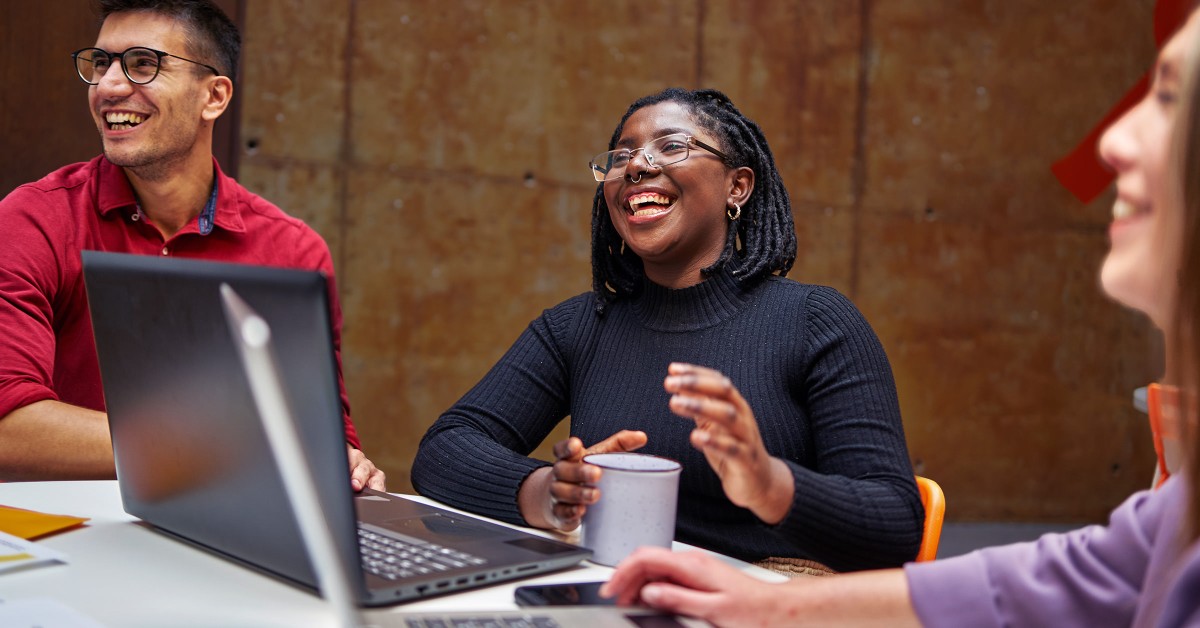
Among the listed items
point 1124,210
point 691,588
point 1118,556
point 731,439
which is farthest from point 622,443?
point 1124,210

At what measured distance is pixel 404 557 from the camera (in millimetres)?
1012

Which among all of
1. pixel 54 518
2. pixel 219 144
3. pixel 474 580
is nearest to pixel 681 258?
pixel 474 580

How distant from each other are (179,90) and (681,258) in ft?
4.09

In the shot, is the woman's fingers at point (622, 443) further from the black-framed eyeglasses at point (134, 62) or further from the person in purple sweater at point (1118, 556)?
the black-framed eyeglasses at point (134, 62)

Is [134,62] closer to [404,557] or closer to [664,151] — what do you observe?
[664,151]

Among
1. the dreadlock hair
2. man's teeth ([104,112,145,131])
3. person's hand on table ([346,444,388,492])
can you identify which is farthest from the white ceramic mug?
man's teeth ([104,112,145,131])

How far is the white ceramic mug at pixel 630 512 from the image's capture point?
A: 111cm

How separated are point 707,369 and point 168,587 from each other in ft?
Result: 2.09

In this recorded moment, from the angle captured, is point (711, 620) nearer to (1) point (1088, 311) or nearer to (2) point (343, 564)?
(2) point (343, 564)

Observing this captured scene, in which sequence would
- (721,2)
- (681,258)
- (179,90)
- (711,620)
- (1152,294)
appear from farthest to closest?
(721,2) → (179,90) → (681,258) → (711,620) → (1152,294)

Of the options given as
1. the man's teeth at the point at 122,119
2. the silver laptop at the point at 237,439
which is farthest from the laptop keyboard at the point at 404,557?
the man's teeth at the point at 122,119

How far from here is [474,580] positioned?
98cm

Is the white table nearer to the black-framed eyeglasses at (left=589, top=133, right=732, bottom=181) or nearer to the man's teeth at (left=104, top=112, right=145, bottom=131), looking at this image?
the black-framed eyeglasses at (left=589, top=133, right=732, bottom=181)

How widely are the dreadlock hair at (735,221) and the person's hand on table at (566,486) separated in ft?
1.84
